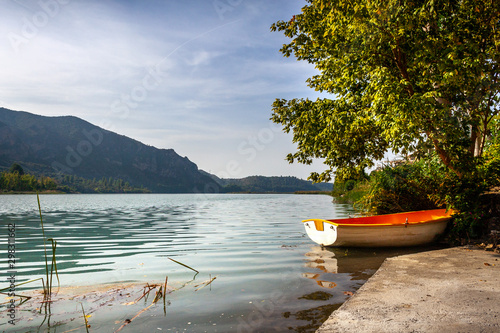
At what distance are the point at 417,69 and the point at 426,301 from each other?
9.67m

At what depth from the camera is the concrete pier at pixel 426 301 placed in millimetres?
3770

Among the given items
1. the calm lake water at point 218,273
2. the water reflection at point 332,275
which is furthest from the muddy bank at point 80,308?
the water reflection at point 332,275

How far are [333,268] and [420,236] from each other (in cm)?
441

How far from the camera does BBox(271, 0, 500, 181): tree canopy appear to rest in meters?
9.05

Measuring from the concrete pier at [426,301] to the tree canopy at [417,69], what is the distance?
3947mm

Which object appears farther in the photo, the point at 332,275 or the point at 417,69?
the point at 417,69

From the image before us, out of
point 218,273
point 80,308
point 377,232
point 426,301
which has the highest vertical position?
point 377,232

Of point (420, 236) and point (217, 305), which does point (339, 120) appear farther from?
point (217, 305)

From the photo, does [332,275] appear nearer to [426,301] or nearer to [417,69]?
[426,301]

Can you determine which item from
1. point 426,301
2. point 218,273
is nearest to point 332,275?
point 218,273

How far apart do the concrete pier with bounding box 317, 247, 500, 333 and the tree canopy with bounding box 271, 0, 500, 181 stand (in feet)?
13.0

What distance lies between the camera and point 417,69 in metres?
11.8

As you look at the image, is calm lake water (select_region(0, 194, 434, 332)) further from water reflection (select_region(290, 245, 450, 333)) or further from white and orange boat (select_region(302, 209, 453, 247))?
white and orange boat (select_region(302, 209, 453, 247))

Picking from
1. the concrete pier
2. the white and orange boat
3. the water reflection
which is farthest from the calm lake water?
the concrete pier
